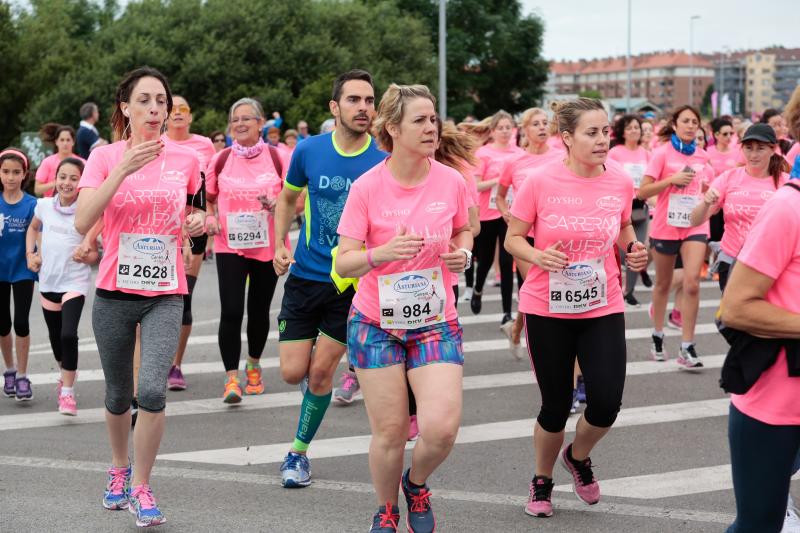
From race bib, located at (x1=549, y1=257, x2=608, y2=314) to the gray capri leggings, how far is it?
1.81 metres

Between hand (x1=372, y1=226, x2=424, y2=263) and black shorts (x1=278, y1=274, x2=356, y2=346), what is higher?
hand (x1=372, y1=226, x2=424, y2=263)

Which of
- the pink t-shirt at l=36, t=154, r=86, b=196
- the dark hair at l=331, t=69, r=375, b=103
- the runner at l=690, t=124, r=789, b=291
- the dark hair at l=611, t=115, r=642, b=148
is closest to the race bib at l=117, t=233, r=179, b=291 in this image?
the dark hair at l=331, t=69, r=375, b=103

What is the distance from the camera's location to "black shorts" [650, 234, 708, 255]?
30.0ft

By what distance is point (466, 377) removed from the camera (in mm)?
9102

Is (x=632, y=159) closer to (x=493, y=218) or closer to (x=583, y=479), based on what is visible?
(x=493, y=218)

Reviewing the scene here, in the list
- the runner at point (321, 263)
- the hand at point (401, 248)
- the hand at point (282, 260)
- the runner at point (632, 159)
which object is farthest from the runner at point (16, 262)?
the runner at point (632, 159)

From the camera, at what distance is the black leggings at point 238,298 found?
7.90 m

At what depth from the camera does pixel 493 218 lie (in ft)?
38.9

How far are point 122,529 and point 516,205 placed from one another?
8.01 feet

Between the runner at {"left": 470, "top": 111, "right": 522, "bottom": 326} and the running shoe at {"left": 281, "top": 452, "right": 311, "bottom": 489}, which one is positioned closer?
the running shoe at {"left": 281, "top": 452, "right": 311, "bottom": 489}

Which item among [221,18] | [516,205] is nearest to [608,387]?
[516,205]

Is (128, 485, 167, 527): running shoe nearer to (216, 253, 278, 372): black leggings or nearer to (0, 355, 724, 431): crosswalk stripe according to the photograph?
(0, 355, 724, 431): crosswalk stripe

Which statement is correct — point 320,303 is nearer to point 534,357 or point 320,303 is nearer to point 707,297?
point 534,357

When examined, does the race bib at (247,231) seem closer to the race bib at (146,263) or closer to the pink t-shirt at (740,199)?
the race bib at (146,263)
